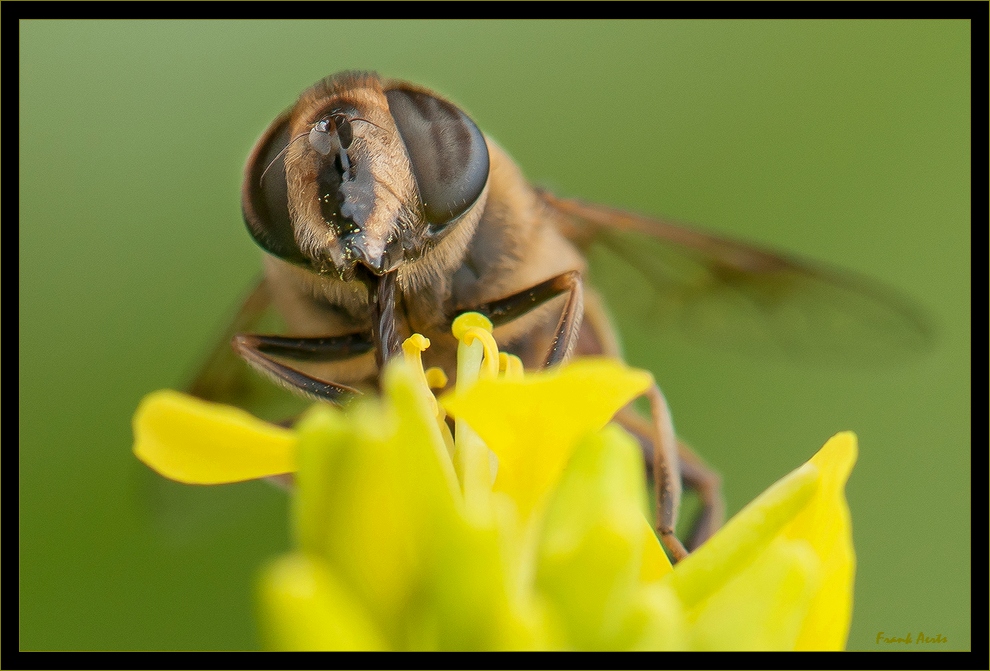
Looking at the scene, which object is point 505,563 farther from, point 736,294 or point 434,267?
point 736,294

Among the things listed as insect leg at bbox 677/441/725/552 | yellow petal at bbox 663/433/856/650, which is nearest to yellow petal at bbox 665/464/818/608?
yellow petal at bbox 663/433/856/650

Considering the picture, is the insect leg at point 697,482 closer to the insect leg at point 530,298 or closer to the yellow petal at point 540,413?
the insect leg at point 530,298

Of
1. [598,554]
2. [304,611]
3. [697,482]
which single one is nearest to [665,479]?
[697,482]

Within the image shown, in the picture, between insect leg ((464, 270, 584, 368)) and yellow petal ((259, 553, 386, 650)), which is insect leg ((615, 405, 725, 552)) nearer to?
insect leg ((464, 270, 584, 368))

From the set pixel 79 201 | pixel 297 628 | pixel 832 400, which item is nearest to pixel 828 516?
pixel 297 628

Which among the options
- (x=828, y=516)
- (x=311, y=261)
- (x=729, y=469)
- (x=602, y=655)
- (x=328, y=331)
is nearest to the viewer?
(x=602, y=655)

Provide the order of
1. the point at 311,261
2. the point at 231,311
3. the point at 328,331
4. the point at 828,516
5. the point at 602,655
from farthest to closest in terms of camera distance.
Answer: the point at 231,311, the point at 328,331, the point at 311,261, the point at 828,516, the point at 602,655

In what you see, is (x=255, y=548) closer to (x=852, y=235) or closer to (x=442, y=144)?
(x=442, y=144)
